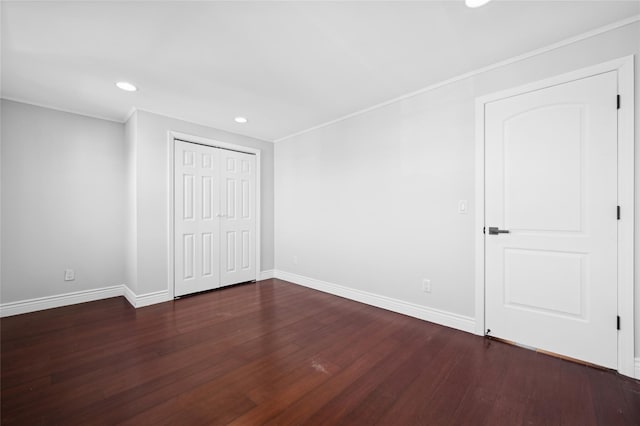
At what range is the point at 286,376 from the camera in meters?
1.83

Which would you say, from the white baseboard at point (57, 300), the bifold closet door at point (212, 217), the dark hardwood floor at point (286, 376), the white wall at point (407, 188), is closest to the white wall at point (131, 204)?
the white baseboard at point (57, 300)

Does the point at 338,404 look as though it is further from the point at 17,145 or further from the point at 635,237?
the point at 17,145

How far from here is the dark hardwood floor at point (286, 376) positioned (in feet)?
4.89

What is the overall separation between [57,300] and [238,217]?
2404 millimetres

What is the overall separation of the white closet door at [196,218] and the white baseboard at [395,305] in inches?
54.9

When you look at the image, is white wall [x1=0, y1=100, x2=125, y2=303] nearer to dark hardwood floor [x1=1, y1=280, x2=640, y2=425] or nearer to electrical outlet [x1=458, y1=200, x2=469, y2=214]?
dark hardwood floor [x1=1, y1=280, x2=640, y2=425]

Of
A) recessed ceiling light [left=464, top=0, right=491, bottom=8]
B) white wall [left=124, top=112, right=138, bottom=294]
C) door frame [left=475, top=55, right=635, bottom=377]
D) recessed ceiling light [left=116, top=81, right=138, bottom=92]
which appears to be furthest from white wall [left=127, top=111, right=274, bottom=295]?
door frame [left=475, top=55, right=635, bottom=377]

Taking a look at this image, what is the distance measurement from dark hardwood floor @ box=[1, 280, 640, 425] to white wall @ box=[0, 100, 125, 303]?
62 cm

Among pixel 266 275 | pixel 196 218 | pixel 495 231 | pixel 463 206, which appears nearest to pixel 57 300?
pixel 196 218

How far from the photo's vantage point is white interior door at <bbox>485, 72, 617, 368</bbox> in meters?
1.88

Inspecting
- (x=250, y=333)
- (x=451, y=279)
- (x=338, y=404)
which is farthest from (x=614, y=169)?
(x=250, y=333)

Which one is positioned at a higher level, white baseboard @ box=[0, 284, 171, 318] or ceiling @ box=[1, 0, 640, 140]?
ceiling @ box=[1, 0, 640, 140]

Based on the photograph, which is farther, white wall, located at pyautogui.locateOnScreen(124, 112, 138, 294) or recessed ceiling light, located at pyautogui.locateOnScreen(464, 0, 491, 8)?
white wall, located at pyautogui.locateOnScreen(124, 112, 138, 294)

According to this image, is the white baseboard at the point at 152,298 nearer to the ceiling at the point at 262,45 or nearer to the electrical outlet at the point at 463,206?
the ceiling at the point at 262,45
